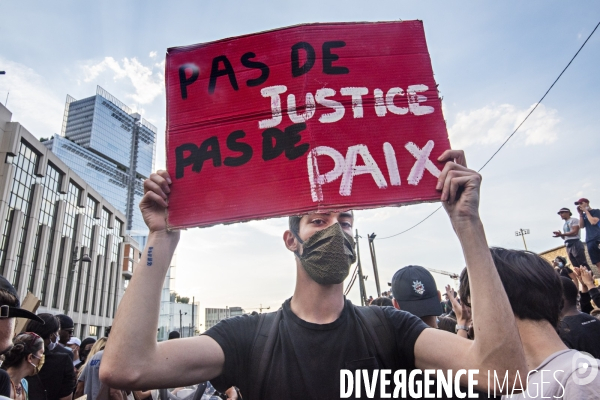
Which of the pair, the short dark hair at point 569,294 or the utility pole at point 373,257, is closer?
the short dark hair at point 569,294

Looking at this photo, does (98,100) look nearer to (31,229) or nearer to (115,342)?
(31,229)

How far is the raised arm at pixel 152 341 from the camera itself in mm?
1455

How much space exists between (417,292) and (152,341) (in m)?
2.66

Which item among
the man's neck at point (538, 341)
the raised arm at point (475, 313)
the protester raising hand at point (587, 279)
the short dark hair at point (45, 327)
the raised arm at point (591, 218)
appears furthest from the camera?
the raised arm at point (591, 218)

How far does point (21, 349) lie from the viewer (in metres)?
3.95

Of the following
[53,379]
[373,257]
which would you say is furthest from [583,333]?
[373,257]

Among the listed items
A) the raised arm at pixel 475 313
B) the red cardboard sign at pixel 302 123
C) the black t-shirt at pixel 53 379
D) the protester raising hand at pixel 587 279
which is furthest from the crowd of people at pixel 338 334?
the protester raising hand at pixel 587 279

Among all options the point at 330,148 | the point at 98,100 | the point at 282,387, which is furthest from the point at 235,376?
the point at 98,100

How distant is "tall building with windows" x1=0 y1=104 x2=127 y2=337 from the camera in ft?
98.4

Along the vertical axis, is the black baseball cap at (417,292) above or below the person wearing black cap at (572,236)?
below

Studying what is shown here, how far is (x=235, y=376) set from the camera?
178 cm

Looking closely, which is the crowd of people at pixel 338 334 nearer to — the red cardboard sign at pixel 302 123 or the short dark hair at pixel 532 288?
the short dark hair at pixel 532 288

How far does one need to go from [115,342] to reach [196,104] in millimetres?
1110

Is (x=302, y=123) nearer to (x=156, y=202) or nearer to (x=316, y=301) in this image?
(x=156, y=202)
